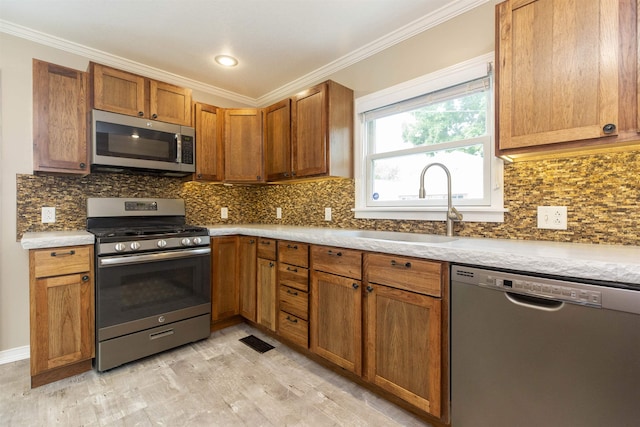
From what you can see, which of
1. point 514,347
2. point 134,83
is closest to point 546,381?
point 514,347

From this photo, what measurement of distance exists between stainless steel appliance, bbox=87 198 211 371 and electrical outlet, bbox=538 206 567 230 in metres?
2.37

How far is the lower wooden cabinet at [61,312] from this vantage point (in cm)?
183

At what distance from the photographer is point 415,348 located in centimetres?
151

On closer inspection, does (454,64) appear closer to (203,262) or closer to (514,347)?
(514,347)

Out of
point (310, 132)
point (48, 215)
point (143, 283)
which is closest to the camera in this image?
point (143, 283)

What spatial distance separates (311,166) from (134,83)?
1618 millimetres

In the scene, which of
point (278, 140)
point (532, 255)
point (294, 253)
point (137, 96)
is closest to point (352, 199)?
point (294, 253)

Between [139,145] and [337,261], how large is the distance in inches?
75.9

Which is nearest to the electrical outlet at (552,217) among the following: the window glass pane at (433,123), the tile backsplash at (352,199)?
the tile backsplash at (352,199)

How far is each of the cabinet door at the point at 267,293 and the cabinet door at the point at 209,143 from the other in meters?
1.08

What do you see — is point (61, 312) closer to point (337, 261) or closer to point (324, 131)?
point (337, 261)

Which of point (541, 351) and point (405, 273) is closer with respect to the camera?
point (541, 351)

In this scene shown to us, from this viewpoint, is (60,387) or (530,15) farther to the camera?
(60,387)

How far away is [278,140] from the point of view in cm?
293
